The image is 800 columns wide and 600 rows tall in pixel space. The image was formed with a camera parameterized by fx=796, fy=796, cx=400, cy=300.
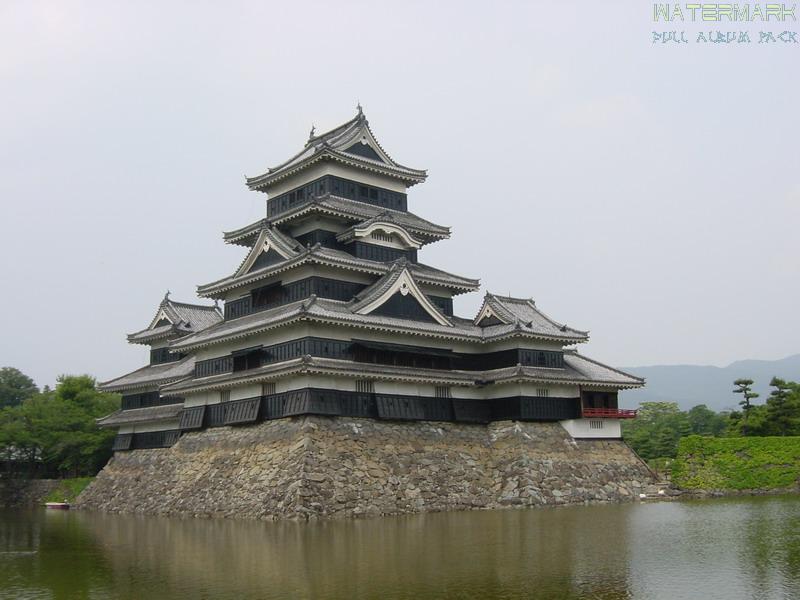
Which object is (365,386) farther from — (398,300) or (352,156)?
(352,156)

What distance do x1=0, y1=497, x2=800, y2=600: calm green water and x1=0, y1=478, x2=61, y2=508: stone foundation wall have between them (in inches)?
1000

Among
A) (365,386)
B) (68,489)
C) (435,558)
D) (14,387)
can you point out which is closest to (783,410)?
(365,386)

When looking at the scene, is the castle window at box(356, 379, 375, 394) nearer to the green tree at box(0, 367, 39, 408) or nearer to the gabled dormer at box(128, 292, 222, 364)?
the gabled dormer at box(128, 292, 222, 364)

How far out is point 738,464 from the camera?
41531mm

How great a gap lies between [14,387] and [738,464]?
70471 mm

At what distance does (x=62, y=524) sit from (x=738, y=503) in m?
29.7

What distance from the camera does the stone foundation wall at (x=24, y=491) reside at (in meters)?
54.8

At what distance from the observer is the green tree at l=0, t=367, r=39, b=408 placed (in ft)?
263

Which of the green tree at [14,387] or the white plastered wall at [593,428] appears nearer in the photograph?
the white plastered wall at [593,428]

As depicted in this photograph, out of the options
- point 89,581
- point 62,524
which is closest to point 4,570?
point 89,581

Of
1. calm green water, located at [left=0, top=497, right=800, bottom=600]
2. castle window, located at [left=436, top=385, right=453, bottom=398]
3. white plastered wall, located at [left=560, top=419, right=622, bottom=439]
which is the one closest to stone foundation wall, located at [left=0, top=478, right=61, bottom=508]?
calm green water, located at [left=0, top=497, right=800, bottom=600]

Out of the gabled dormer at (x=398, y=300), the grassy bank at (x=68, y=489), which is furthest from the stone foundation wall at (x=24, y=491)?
the gabled dormer at (x=398, y=300)

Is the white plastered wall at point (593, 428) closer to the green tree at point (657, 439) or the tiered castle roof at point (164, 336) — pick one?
the green tree at point (657, 439)

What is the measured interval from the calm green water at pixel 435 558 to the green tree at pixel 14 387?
54.6 metres
